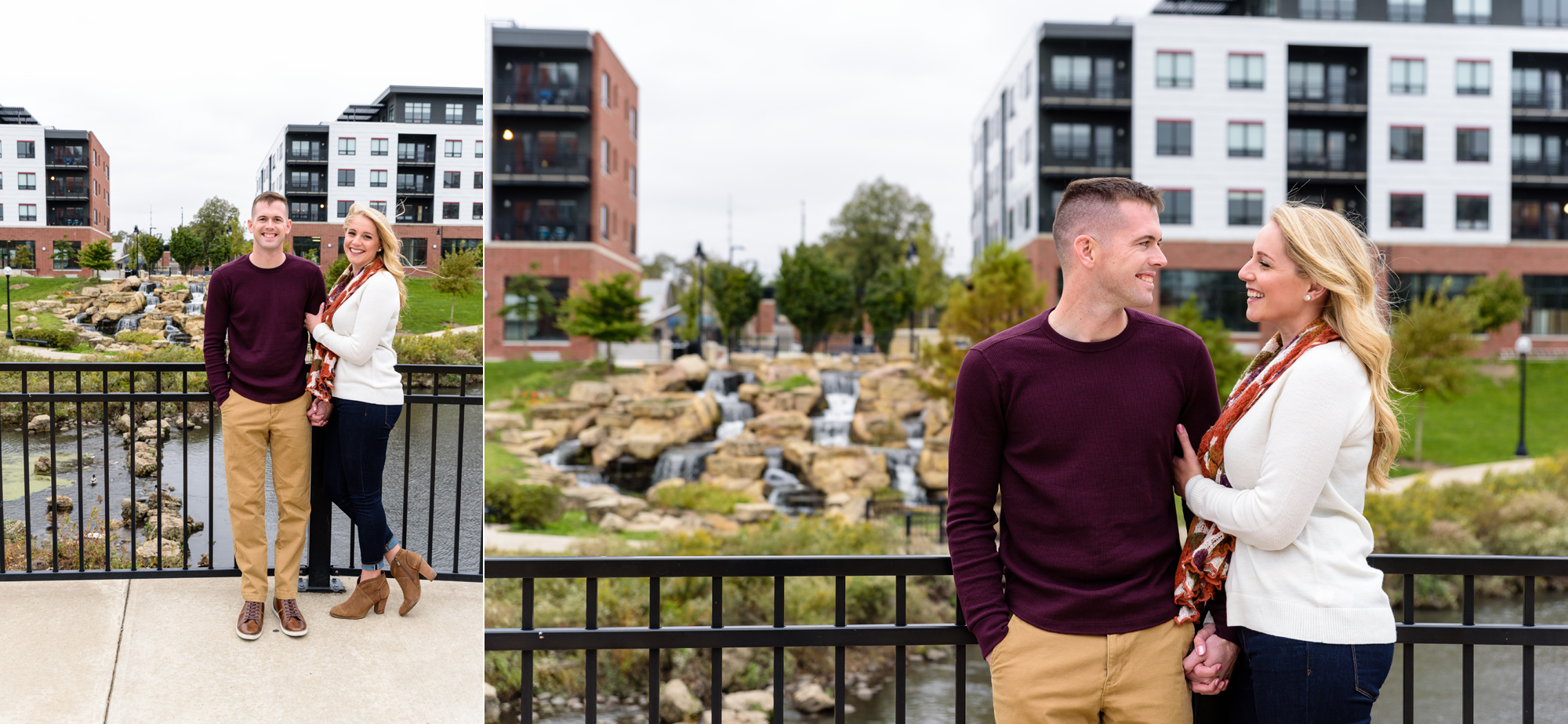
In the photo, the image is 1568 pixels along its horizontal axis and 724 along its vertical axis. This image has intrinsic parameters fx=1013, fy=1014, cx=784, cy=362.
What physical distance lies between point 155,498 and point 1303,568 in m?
2.81

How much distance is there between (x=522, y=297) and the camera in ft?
105

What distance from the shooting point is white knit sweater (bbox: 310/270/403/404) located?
2.62 metres

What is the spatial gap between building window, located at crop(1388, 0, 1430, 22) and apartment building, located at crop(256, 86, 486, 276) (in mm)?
38999

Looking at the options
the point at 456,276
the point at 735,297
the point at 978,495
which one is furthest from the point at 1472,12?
the point at 456,276

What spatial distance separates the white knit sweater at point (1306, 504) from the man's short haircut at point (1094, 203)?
0.45 metres

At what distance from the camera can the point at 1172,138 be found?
3297 cm

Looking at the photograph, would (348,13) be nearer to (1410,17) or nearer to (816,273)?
(816,273)

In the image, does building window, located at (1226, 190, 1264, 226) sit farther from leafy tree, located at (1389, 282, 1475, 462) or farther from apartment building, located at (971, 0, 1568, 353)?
leafy tree, located at (1389, 282, 1475, 462)

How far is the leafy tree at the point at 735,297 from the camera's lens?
37.7 m

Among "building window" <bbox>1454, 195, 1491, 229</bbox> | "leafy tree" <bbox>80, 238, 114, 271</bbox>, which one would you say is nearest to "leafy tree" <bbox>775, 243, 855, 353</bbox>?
"building window" <bbox>1454, 195, 1491, 229</bbox>

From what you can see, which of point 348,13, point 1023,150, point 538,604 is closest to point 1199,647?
point 348,13

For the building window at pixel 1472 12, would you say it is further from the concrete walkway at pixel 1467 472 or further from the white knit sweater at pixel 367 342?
the white knit sweater at pixel 367 342

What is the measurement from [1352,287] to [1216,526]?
0.54 m

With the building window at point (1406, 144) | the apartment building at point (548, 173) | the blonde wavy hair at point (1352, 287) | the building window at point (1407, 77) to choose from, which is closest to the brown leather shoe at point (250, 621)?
the blonde wavy hair at point (1352, 287)
